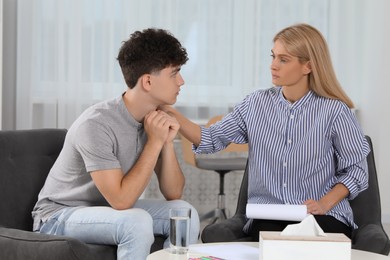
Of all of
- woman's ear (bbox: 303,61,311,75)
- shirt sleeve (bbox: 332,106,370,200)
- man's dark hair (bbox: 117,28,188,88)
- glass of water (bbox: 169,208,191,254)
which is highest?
man's dark hair (bbox: 117,28,188,88)

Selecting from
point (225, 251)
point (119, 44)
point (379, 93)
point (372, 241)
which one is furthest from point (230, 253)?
point (379, 93)

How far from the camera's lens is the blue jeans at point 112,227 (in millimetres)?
2352

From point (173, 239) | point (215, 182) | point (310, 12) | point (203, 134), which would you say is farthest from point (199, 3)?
point (173, 239)

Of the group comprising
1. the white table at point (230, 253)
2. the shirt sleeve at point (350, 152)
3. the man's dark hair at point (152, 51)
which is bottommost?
the white table at point (230, 253)

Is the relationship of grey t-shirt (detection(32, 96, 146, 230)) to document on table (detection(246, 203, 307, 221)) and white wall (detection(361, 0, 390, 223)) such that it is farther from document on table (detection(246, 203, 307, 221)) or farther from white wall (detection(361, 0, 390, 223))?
white wall (detection(361, 0, 390, 223))

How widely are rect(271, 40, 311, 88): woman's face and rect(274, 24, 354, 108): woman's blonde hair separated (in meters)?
0.02

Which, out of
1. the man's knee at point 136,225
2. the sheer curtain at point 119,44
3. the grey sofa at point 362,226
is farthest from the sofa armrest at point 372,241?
the sheer curtain at point 119,44

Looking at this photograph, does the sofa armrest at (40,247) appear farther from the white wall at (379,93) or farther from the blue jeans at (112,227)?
the white wall at (379,93)

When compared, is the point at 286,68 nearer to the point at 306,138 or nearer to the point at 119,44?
the point at 306,138

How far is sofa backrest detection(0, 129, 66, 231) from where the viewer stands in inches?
103

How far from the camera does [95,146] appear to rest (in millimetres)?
2471

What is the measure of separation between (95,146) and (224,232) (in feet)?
1.61

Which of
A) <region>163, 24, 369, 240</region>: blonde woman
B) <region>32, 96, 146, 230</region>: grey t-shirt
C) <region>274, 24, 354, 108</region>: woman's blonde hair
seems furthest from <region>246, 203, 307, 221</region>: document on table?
<region>274, 24, 354, 108</region>: woman's blonde hair

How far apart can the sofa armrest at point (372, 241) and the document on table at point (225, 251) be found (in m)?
0.40
